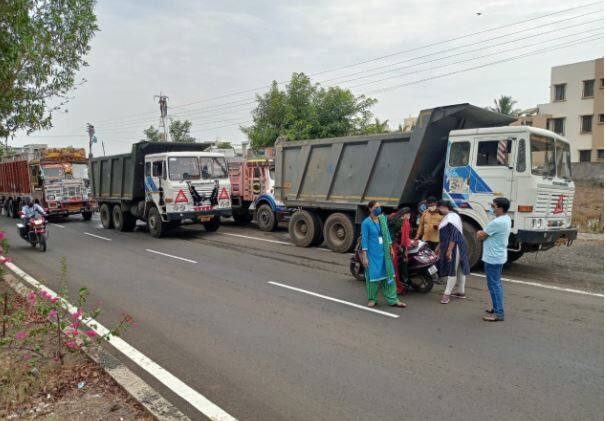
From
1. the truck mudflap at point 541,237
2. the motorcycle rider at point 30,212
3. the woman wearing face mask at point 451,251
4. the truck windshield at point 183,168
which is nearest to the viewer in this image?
the woman wearing face mask at point 451,251

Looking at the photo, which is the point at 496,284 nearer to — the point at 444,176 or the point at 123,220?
the point at 444,176

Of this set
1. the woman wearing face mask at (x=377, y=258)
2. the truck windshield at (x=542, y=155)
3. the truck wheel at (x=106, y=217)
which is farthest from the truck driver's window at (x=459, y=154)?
the truck wheel at (x=106, y=217)

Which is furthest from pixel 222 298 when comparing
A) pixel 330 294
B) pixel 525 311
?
pixel 525 311

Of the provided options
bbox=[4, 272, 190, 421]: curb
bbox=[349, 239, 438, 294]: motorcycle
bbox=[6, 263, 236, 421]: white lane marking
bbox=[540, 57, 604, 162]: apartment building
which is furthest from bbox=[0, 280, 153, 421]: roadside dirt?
bbox=[540, 57, 604, 162]: apartment building

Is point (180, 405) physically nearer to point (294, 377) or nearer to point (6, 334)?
point (294, 377)

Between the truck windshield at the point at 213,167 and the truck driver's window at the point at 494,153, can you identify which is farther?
the truck windshield at the point at 213,167

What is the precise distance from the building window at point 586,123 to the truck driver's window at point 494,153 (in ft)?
90.8

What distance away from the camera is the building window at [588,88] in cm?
3106

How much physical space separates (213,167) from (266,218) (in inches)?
101

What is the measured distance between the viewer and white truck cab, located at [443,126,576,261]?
8.37 meters

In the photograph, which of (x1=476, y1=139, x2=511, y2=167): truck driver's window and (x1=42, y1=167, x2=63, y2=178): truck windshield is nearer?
(x1=476, y1=139, x2=511, y2=167): truck driver's window

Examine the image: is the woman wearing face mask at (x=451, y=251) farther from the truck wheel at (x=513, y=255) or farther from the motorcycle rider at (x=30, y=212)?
the motorcycle rider at (x=30, y=212)

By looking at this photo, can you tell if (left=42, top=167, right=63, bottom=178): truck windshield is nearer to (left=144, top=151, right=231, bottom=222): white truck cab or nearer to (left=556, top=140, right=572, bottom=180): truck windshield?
(left=144, top=151, right=231, bottom=222): white truck cab

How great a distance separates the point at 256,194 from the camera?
1792 centimetres
